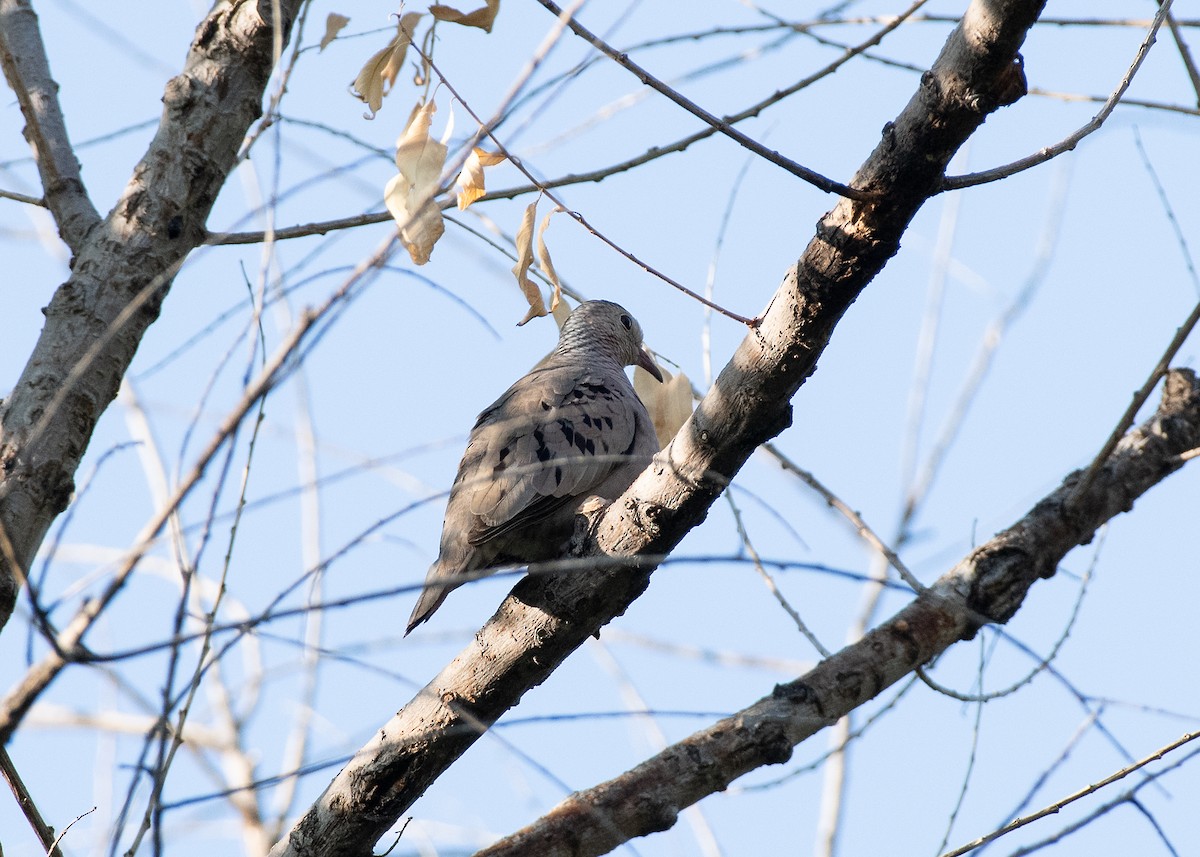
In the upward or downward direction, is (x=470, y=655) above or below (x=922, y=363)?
below

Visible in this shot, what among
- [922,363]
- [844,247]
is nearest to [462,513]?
[844,247]

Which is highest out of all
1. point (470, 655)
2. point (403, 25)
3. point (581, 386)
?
point (581, 386)

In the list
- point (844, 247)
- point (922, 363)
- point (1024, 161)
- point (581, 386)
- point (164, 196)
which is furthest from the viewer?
point (922, 363)

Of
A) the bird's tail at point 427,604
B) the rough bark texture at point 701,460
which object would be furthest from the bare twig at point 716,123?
the bird's tail at point 427,604

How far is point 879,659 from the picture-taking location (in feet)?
13.9

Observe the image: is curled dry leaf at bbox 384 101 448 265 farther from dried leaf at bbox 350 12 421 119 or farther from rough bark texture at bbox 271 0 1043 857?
rough bark texture at bbox 271 0 1043 857

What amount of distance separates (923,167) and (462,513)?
2.32 meters

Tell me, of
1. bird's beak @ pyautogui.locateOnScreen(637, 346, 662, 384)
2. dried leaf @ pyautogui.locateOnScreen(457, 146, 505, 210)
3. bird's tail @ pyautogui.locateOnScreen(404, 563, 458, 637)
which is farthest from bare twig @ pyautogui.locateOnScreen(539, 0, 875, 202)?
bird's beak @ pyautogui.locateOnScreen(637, 346, 662, 384)

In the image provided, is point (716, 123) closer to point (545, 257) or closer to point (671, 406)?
point (545, 257)

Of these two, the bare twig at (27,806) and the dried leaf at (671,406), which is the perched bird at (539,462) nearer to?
the dried leaf at (671,406)

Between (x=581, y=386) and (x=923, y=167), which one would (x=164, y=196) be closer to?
(x=581, y=386)

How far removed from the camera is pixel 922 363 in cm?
693

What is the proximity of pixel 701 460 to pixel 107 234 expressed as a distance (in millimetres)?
2200

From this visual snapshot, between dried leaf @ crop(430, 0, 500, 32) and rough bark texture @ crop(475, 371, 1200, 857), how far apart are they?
1991mm
